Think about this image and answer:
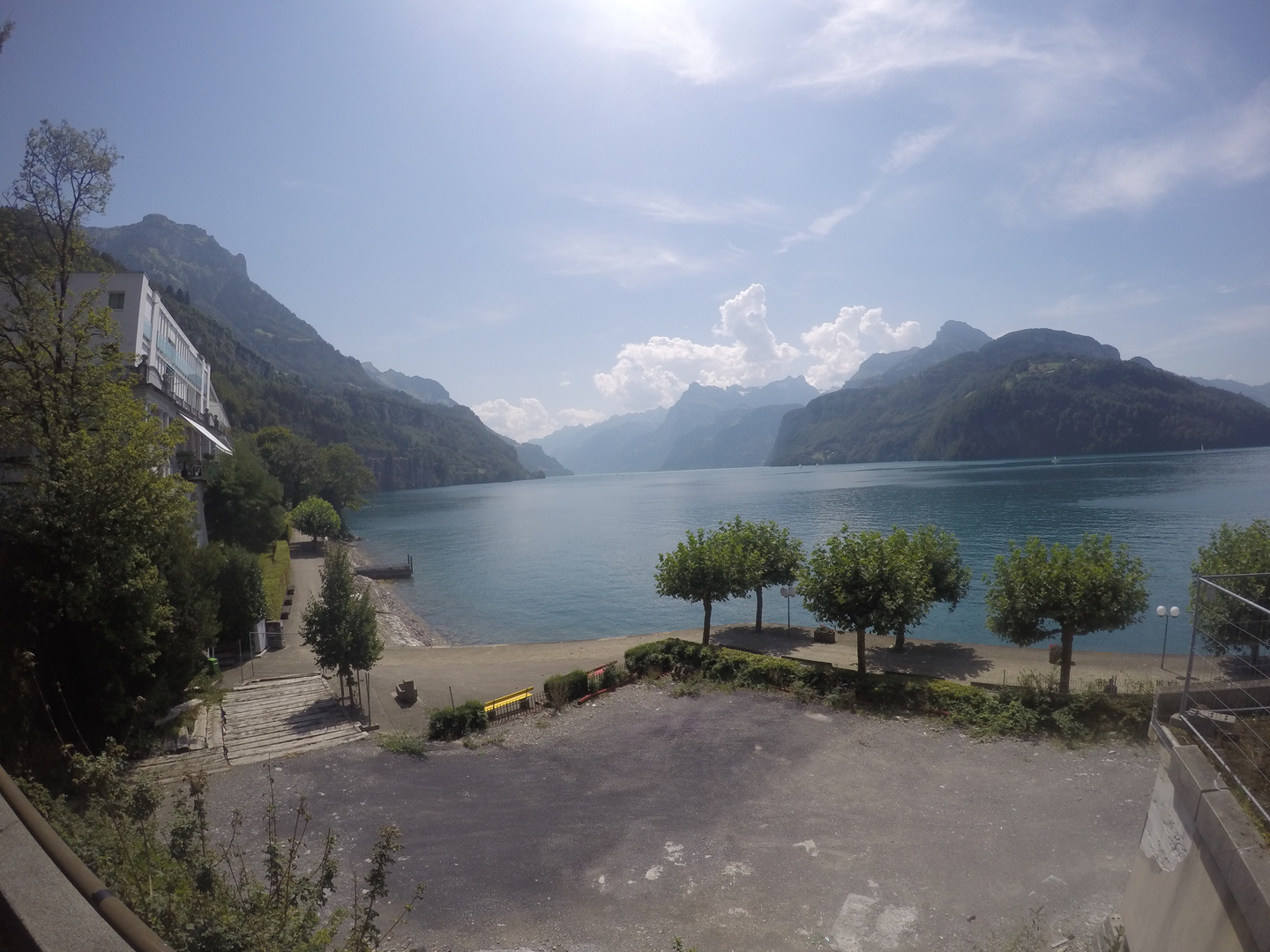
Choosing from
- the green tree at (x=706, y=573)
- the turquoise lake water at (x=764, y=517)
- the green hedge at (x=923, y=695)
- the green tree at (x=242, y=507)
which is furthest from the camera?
the turquoise lake water at (x=764, y=517)

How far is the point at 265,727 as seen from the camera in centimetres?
2048

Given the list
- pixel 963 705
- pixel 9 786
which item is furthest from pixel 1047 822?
pixel 9 786

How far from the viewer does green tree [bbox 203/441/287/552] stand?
153ft

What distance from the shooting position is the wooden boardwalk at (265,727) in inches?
672

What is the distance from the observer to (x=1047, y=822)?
12141 millimetres

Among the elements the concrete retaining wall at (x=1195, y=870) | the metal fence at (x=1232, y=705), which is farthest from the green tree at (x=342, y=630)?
the metal fence at (x=1232, y=705)

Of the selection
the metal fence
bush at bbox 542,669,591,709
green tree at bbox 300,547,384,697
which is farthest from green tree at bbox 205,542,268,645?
the metal fence

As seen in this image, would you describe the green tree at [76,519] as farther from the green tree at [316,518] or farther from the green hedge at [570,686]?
the green tree at [316,518]

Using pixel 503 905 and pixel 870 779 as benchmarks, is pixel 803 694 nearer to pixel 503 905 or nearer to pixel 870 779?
pixel 870 779

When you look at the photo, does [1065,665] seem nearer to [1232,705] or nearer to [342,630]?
[1232,705]

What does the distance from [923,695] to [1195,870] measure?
1307 cm

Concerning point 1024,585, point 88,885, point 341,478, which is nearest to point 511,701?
point 1024,585

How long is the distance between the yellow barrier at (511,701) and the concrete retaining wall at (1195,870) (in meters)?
17.6

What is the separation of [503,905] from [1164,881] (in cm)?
881
